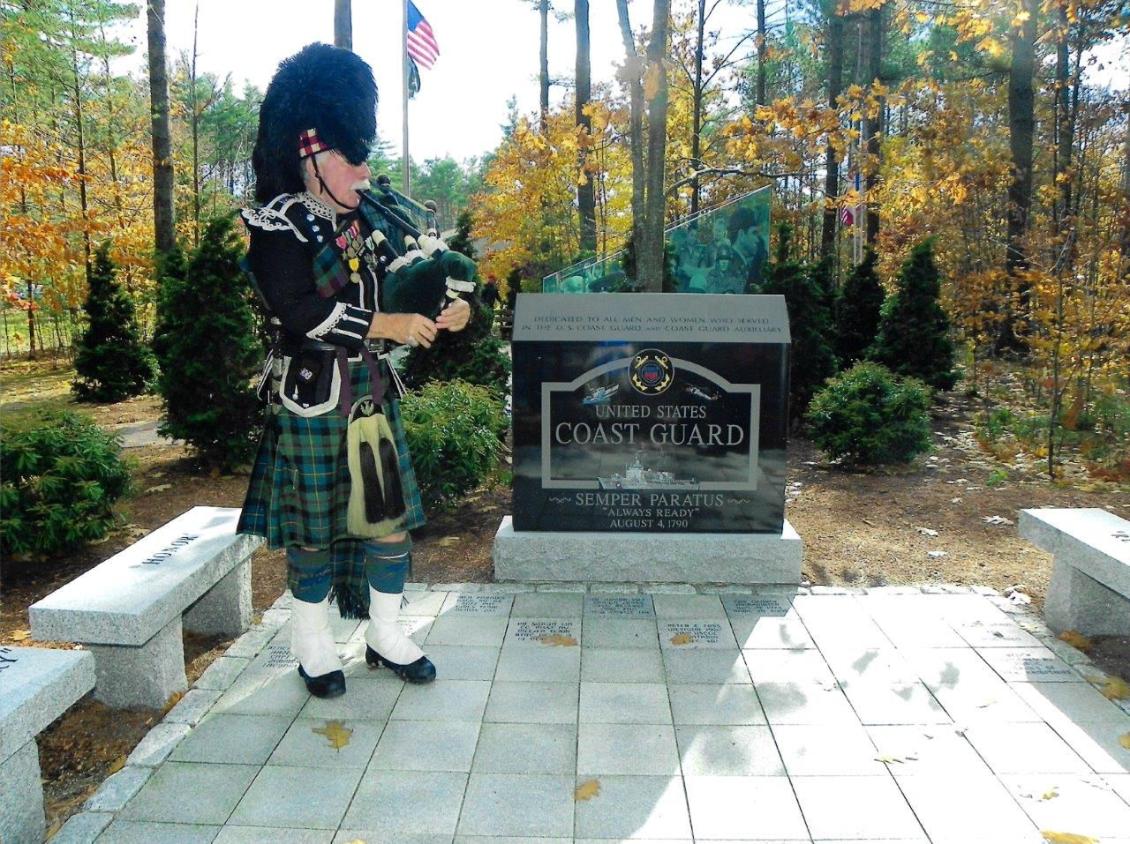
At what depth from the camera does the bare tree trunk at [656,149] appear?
20.5ft

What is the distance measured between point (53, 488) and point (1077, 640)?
17.3 feet

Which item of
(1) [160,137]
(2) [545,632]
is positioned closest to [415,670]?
(2) [545,632]

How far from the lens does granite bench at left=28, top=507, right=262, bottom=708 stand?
9.91ft

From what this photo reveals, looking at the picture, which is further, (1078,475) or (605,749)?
(1078,475)

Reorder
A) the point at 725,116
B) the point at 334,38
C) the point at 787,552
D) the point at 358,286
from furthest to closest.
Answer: the point at 725,116 < the point at 334,38 < the point at 787,552 < the point at 358,286

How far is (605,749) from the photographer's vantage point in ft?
9.62

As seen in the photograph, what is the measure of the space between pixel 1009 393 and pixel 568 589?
8.13 meters

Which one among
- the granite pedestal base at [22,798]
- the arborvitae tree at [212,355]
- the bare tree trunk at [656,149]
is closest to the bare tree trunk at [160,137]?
the arborvitae tree at [212,355]

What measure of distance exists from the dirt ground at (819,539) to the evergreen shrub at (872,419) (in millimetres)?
190

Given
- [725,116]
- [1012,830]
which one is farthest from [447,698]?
[725,116]

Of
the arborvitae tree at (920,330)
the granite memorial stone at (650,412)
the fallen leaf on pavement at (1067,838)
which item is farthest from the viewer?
the arborvitae tree at (920,330)

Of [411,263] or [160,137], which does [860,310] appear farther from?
[411,263]

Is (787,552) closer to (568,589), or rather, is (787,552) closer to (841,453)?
(568,589)

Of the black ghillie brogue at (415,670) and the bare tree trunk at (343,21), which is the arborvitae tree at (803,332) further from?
the black ghillie brogue at (415,670)
